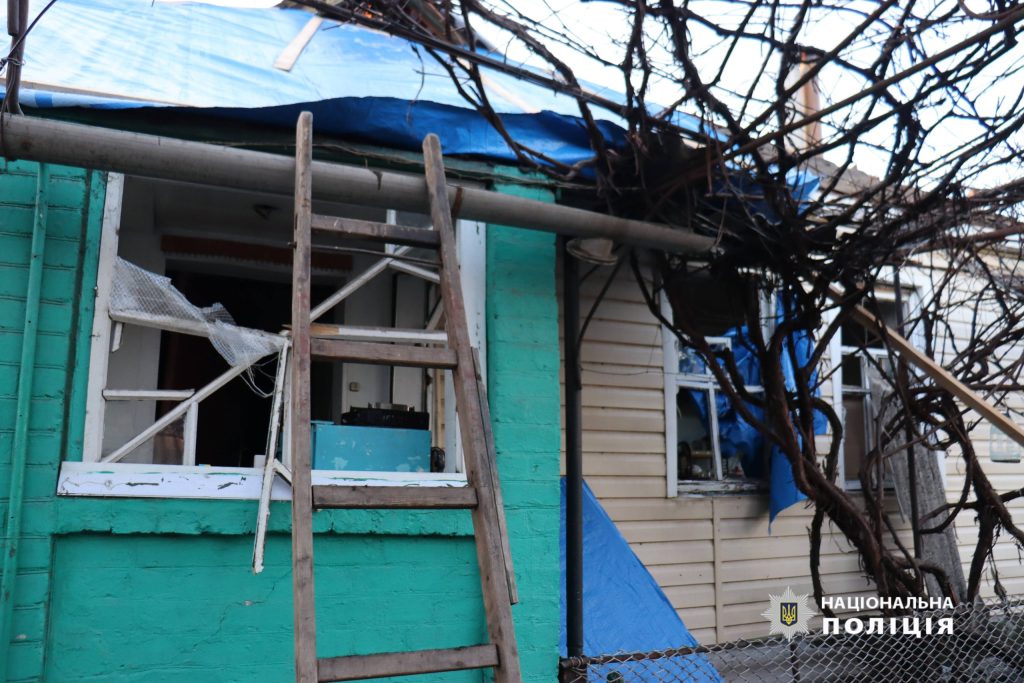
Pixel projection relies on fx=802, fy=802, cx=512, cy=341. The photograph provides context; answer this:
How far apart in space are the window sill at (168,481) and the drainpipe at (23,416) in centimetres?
15

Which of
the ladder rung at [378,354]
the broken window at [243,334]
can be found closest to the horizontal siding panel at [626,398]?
the broken window at [243,334]

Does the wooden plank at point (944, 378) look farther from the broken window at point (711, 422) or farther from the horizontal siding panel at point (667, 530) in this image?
the horizontal siding panel at point (667, 530)

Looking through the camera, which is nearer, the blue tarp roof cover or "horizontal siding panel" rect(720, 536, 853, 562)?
the blue tarp roof cover

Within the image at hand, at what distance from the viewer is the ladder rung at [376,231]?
2752 mm

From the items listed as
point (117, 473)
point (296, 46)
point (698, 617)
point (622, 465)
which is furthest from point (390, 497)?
point (698, 617)

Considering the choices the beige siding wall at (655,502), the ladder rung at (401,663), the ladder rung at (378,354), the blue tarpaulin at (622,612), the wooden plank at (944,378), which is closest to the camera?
the ladder rung at (401,663)

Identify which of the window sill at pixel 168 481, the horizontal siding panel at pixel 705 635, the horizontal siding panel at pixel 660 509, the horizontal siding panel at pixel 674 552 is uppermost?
the window sill at pixel 168 481

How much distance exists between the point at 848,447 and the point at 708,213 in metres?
3.36

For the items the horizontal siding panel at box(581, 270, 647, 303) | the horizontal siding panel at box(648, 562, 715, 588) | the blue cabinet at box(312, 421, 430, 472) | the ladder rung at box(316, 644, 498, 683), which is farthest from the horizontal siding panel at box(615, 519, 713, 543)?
the ladder rung at box(316, 644, 498, 683)

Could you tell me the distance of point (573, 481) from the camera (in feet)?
14.4

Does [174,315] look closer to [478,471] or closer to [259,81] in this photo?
[259,81]

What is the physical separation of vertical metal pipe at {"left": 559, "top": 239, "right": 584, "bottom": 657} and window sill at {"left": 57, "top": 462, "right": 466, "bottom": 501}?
1337 millimetres

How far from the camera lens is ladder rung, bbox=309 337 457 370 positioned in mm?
2439

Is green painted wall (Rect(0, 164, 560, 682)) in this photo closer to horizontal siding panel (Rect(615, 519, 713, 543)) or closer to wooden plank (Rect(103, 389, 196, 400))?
wooden plank (Rect(103, 389, 196, 400))
